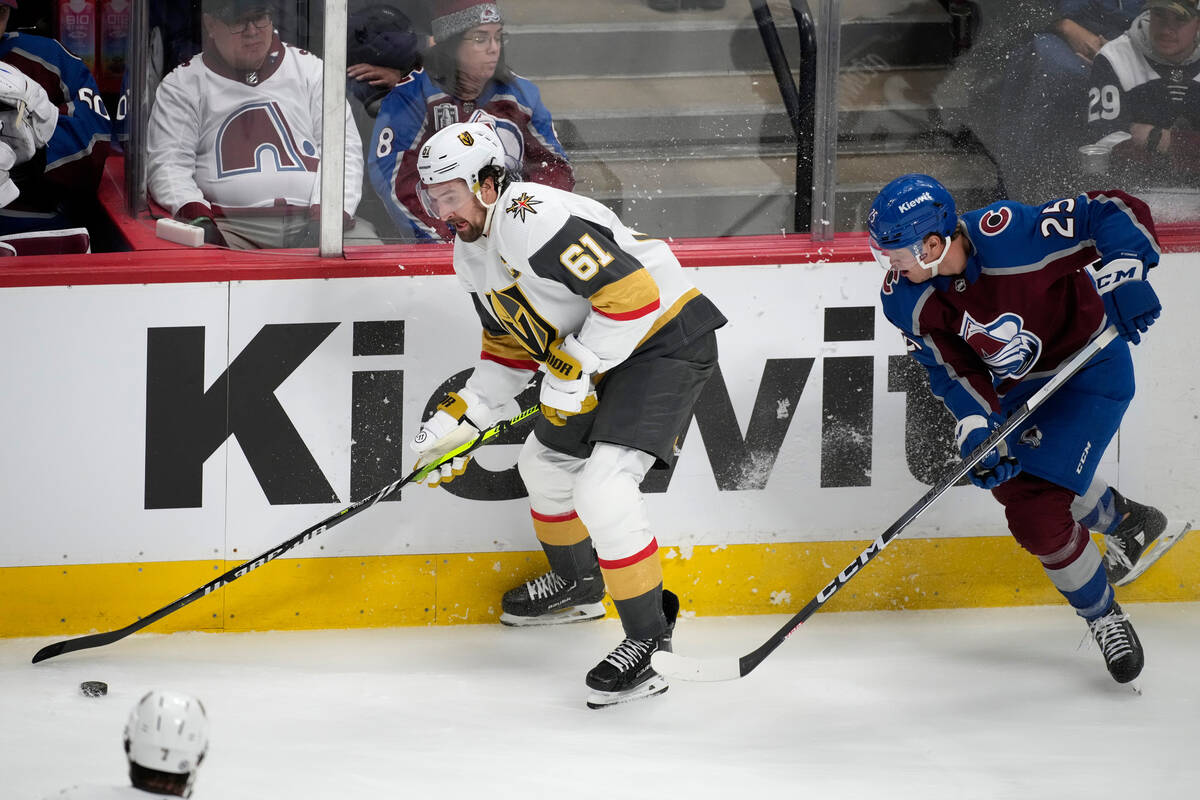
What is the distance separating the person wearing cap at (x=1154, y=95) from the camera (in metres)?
3.40

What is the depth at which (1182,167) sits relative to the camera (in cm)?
347

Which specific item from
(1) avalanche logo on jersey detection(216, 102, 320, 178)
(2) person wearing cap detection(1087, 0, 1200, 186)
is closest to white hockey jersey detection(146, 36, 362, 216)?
(1) avalanche logo on jersey detection(216, 102, 320, 178)

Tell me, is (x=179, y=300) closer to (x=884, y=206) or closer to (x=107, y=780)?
(x=107, y=780)

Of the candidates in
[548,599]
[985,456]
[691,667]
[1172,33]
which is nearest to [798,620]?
[691,667]

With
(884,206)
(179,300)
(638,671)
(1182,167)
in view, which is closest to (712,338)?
(884,206)

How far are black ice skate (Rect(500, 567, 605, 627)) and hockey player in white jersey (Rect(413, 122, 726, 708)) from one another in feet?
0.94

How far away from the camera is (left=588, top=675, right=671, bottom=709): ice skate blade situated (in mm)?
2834

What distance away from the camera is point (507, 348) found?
3031 millimetres

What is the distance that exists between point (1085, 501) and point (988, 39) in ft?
3.77

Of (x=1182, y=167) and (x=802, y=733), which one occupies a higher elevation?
(x=1182, y=167)

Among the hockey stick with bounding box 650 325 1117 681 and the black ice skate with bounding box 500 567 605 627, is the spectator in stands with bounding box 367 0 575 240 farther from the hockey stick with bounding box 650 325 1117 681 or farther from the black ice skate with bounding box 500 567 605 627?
the hockey stick with bounding box 650 325 1117 681

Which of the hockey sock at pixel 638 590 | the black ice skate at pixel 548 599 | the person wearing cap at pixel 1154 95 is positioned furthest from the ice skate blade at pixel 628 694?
the person wearing cap at pixel 1154 95

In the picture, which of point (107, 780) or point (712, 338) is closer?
point (107, 780)

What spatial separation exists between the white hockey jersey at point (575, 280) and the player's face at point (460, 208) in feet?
0.10
